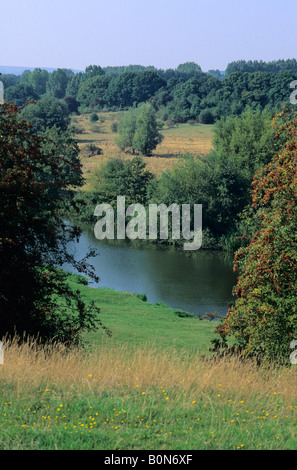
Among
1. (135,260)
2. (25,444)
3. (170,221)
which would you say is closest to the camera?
(25,444)

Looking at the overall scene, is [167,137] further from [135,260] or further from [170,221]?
[135,260]

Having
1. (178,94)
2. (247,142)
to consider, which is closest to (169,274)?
(247,142)

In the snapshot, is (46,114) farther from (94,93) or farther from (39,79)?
(39,79)

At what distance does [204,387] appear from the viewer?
810cm

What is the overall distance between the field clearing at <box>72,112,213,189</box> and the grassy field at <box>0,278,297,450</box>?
5013 cm

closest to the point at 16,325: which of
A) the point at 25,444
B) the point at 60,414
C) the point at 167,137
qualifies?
the point at 60,414

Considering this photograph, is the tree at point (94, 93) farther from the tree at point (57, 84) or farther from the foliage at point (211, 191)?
the foliage at point (211, 191)

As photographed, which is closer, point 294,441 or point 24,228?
point 294,441

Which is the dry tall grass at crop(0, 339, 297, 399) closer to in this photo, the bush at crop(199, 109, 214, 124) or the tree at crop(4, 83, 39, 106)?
the bush at crop(199, 109, 214, 124)

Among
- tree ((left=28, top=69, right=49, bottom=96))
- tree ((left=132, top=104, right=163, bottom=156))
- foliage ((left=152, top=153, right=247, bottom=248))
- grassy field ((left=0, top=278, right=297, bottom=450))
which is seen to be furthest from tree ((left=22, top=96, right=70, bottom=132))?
tree ((left=28, top=69, right=49, bottom=96))

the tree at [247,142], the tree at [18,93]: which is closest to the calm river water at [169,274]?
the tree at [247,142]

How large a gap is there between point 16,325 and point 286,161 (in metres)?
6.87

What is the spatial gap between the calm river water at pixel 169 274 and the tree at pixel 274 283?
1624cm

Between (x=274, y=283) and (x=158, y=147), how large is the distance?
70121 millimetres
